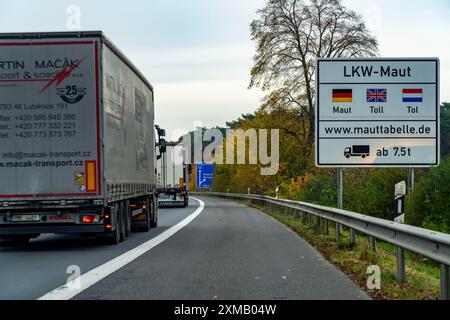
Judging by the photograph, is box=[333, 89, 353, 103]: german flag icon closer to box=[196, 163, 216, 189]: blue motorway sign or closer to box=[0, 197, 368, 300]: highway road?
box=[0, 197, 368, 300]: highway road

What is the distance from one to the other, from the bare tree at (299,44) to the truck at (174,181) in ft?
21.4

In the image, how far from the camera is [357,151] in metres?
15.8

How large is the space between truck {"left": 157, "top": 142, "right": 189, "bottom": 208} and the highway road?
21.7 meters

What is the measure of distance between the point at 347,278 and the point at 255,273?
1336mm

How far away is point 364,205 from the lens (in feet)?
72.6

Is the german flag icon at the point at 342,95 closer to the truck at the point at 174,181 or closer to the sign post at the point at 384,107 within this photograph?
the sign post at the point at 384,107

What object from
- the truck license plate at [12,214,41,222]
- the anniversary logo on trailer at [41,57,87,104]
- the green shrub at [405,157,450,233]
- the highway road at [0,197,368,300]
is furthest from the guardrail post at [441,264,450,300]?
the truck license plate at [12,214,41,222]

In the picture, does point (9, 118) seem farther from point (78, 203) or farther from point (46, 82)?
point (78, 203)

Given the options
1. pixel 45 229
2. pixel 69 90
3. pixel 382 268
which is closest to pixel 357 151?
pixel 382 268

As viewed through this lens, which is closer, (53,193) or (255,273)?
(255,273)

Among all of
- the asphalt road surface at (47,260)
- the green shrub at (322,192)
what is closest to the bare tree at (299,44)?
the green shrub at (322,192)

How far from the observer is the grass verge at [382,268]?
8.62 m
